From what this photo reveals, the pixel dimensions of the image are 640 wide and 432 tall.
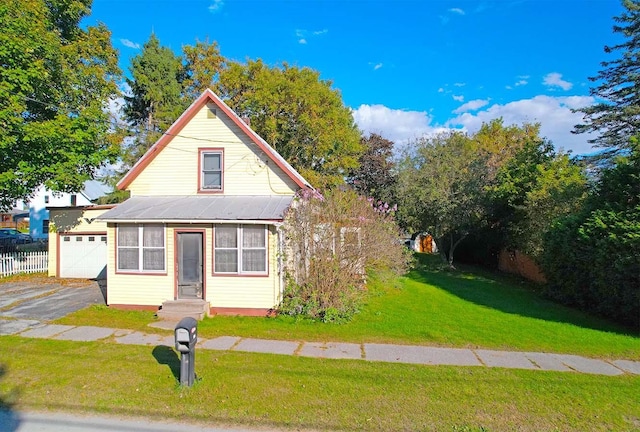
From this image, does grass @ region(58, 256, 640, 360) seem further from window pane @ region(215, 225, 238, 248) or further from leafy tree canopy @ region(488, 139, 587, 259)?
leafy tree canopy @ region(488, 139, 587, 259)

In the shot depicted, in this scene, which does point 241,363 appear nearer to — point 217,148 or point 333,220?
point 333,220

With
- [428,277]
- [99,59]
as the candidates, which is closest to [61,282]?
[99,59]

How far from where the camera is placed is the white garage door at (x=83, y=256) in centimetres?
1788

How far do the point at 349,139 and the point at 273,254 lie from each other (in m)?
18.1

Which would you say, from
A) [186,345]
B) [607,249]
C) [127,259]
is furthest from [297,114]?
[186,345]

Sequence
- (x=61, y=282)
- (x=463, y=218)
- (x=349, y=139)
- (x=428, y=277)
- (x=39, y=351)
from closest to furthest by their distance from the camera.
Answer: (x=39, y=351), (x=61, y=282), (x=428, y=277), (x=463, y=218), (x=349, y=139)

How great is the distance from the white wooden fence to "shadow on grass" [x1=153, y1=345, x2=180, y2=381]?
14875 millimetres

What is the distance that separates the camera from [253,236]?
1160 cm

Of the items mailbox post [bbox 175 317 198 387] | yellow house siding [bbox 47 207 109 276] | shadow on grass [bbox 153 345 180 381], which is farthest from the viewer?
yellow house siding [bbox 47 207 109 276]

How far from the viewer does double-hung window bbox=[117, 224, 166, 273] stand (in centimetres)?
1196

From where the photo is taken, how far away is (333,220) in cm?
1105

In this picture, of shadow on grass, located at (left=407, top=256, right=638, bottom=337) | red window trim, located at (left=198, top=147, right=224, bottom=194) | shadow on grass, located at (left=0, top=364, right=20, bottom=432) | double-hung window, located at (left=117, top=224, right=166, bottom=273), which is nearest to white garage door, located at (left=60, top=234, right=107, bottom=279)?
double-hung window, located at (left=117, top=224, right=166, bottom=273)

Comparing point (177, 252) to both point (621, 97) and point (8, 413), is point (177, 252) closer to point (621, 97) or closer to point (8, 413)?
point (8, 413)

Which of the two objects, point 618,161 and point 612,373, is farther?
point 618,161
